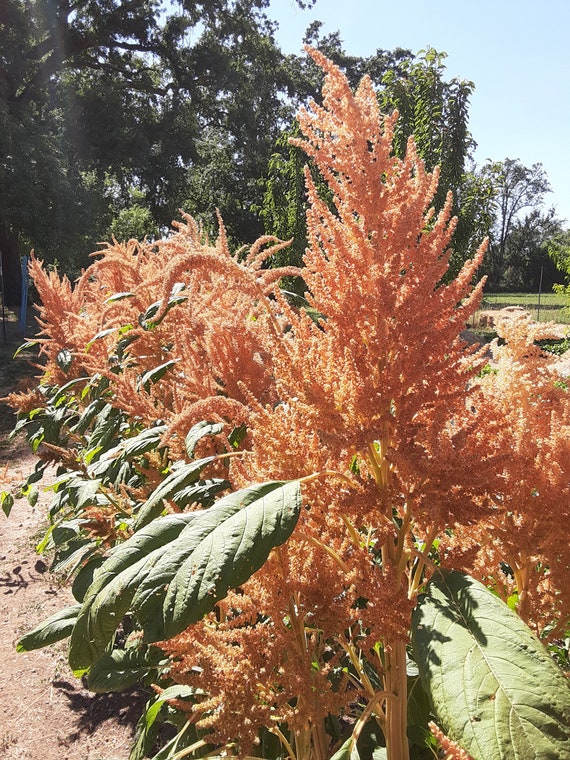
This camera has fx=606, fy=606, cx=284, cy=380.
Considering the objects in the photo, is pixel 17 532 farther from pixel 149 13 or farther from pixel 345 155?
pixel 149 13

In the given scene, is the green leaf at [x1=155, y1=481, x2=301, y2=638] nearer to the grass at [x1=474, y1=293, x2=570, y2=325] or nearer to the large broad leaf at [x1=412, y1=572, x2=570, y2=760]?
the large broad leaf at [x1=412, y1=572, x2=570, y2=760]

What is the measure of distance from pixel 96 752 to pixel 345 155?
254 centimetres

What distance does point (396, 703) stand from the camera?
43.9 inches

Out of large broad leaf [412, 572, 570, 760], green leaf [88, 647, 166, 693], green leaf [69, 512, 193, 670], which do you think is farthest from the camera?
green leaf [88, 647, 166, 693]

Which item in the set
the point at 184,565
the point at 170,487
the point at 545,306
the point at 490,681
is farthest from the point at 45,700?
the point at 545,306

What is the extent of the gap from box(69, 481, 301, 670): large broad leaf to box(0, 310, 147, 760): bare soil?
1.85 meters

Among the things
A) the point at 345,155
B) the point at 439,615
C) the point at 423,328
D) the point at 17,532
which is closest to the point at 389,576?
the point at 439,615

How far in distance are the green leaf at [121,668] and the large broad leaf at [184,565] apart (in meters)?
0.73

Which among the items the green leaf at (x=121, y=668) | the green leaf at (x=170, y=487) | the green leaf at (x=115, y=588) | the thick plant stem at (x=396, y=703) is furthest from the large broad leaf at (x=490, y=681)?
the green leaf at (x=121, y=668)

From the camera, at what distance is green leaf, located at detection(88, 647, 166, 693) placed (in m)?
1.65

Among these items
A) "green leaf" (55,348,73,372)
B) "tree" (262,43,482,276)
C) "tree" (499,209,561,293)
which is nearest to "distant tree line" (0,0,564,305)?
"tree" (262,43,482,276)

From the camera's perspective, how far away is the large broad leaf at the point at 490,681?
712 millimetres

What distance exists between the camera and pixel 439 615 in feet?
2.94

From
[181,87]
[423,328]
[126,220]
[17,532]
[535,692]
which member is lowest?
[17,532]
